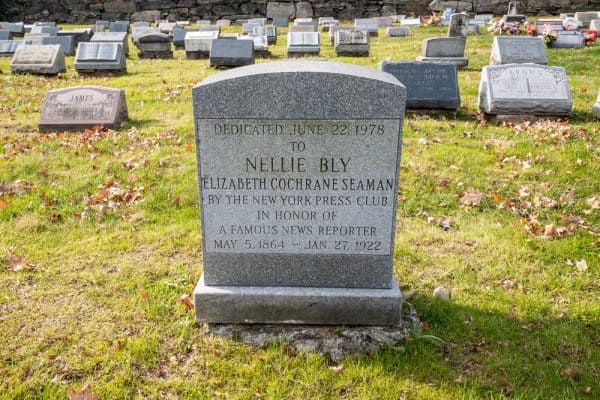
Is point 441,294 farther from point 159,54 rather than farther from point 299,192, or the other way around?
point 159,54

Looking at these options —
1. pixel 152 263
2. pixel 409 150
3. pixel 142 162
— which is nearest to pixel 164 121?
pixel 142 162

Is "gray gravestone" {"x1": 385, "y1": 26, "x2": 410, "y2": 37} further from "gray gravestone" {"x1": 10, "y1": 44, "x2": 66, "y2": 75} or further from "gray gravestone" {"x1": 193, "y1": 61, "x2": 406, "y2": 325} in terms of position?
"gray gravestone" {"x1": 193, "y1": 61, "x2": 406, "y2": 325}

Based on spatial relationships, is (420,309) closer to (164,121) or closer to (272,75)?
(272,75)

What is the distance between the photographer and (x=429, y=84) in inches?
343

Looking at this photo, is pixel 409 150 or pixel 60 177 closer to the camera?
pixel 60 177

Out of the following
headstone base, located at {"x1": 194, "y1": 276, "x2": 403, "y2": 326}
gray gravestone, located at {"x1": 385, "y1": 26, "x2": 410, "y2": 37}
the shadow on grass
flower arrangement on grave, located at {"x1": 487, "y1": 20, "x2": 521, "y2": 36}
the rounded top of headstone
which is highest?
the rounded top of headstone

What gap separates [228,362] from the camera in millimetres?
3146

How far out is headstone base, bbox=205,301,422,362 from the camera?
3266mm

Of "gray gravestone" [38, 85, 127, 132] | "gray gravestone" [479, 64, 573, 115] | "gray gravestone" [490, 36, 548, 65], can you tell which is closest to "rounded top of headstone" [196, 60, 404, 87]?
"gray gravestone" [38, 85, 127, 132]

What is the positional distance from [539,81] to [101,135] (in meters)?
6.91

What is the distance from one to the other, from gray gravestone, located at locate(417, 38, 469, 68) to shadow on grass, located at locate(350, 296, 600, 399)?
1057 cm

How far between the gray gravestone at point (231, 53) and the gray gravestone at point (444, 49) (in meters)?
4.55

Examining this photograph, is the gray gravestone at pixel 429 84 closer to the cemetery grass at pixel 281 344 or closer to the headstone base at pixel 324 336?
the cemetery grass at pixel 281 344

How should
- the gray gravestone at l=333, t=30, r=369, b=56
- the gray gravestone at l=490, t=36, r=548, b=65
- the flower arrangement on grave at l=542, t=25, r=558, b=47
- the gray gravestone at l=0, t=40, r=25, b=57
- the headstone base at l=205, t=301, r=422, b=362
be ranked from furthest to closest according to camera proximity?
the gray gravestone at l=0, t=40, r=25, b=57, the gray gravestone at l=333, t=30, r=369, b=56, the flower arrangement on grave at l=542, t=25, r=558, b=47, the gray gravestone at l=490, t=36, r=548, b=65, the headstone base at l=205, t=301, r=422, b=362
